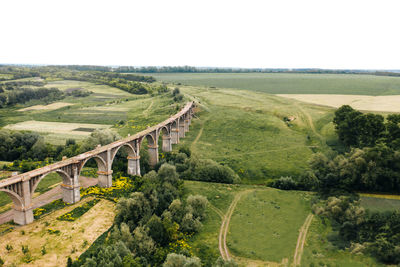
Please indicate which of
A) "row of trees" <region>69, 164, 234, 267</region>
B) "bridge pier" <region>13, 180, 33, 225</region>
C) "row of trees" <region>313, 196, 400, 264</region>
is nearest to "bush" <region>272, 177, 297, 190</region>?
"row of trees" <region>313, 196, 400, 264</region>

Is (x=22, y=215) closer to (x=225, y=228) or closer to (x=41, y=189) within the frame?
(x=41, y=189)

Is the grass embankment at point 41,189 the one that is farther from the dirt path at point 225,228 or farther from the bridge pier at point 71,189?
the dirt path at point 225,228

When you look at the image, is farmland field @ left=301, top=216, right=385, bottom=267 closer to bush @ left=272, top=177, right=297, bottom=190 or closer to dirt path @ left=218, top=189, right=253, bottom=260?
dirt path @ left=218, top=189, right=253, bottom=260

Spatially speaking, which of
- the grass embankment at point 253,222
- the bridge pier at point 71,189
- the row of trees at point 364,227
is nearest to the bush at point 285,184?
the grass embankment at point 253,222

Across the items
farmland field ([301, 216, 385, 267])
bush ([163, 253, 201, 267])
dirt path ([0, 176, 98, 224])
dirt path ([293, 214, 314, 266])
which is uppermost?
bush ([163, 253, 201, 267])

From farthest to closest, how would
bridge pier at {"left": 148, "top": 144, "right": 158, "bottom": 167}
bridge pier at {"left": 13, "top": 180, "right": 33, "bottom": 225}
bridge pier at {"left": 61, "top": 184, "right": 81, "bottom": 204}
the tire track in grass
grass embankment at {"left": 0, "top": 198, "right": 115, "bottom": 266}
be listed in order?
the tire track in grass < bridge pier at {"left": 148, "top": 144, "right": 158, "bottom": 167} < bridge pier at {"left": 61, "top": 184, "right": 81, "bottom": 204} < bridge pier at {"left": 13, "top": 180, "right": 33, "bottom": 225} < grass embankment at {"left": 0, "top": 198, "right": 115, "bottom": 266}

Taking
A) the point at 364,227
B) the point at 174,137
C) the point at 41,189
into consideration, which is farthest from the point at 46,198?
the point at 364,227
